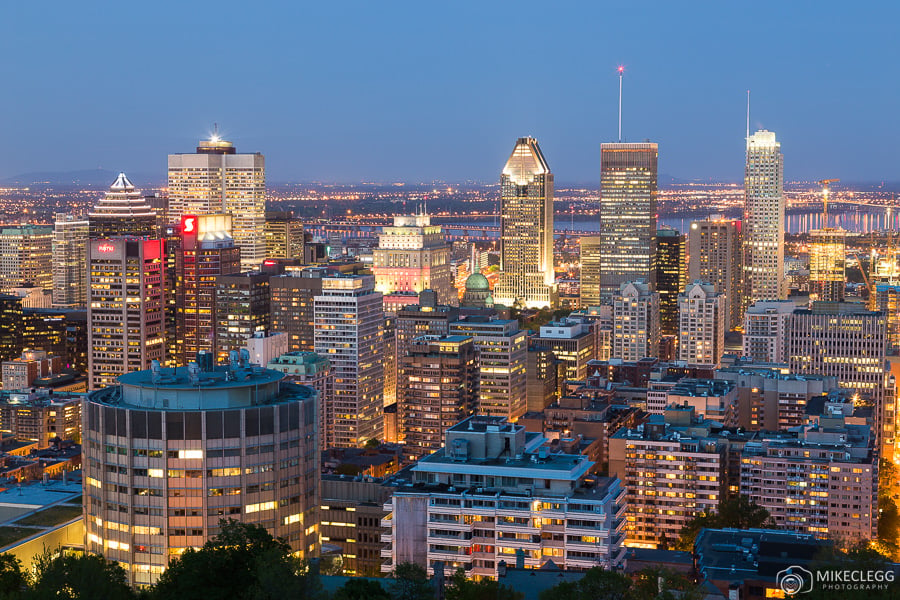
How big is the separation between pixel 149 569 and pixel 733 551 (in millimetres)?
23271

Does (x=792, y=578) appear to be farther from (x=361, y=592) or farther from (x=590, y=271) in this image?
(x=590, y=271)

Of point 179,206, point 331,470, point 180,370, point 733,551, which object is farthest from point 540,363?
point 179,206

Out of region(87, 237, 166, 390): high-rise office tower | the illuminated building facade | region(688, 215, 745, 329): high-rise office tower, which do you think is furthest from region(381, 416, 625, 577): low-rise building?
region(688, 215, 745, 329): high-rise office tower

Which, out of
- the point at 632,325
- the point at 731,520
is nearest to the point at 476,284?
the point at 632,325

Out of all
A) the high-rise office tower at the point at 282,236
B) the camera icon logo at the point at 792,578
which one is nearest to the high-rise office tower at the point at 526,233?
the high-rise office tower at the point at 282,236

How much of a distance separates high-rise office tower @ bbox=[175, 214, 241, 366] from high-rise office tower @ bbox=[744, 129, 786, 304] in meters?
66.4

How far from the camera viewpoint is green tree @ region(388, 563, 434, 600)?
122 ft

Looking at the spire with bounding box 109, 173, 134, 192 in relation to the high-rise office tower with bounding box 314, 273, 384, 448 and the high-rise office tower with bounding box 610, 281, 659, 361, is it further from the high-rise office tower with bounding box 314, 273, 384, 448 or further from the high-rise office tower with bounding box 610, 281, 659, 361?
the high-rise office tower with bounding box 610, 281, 659, 361

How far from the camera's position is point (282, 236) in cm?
17638

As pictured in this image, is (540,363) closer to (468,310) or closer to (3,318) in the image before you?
(468,310)

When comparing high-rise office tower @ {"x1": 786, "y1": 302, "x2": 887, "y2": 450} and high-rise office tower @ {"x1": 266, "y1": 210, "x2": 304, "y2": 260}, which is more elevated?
high-rise office tower @ {"x1": 266, "y1": 210, "x2": 304, "y2": 260}

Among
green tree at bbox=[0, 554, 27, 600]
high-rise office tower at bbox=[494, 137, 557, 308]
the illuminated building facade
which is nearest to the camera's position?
green tree at bbox=[0, 554, 27, 600]

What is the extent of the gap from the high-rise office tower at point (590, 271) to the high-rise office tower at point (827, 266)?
25084 mm

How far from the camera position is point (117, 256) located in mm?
108875
